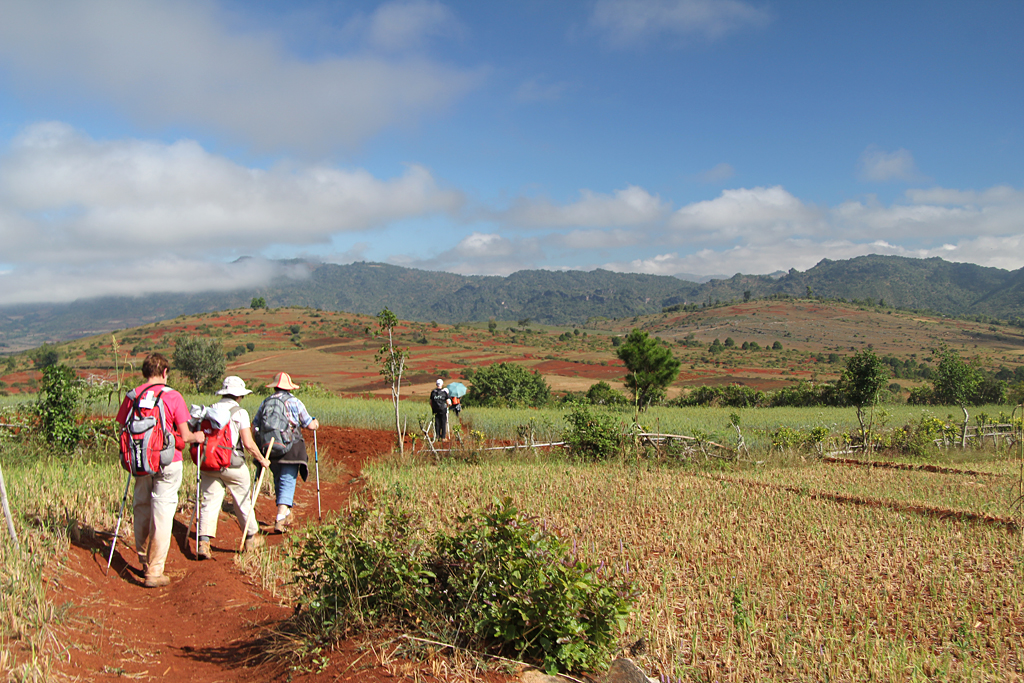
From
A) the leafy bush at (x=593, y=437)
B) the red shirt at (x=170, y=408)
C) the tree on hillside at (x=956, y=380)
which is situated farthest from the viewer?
the tree on hillside at (x=956, y=380)

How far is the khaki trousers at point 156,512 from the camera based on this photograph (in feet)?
17.6

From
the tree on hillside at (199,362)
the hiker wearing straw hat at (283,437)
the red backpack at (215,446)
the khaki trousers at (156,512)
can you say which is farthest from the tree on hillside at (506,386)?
the khaki trousers at (156,512)

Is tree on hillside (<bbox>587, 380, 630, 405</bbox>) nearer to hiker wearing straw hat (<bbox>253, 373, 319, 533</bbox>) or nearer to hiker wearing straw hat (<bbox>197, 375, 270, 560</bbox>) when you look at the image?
hiker wearing straw hat (<bbox>253, 373, 319, 533</bbox>)

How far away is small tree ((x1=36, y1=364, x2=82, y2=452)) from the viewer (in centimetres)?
970

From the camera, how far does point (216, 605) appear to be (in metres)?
4.84

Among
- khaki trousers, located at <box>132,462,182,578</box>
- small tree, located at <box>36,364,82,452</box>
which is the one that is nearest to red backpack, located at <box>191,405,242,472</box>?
khaki trousers, located at <box>132,462,182,578</box>

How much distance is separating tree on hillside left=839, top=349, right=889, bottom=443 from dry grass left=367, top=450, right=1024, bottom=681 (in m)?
9.61

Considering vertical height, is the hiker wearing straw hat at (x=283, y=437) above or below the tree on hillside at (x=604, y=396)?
above

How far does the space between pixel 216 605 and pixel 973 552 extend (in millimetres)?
7680

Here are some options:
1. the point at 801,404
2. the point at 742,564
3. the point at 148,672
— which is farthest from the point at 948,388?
the point at 148,672

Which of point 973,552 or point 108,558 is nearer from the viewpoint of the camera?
point 108,558

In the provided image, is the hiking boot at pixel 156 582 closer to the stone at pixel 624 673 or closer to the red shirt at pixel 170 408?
the red shirt at pixel 170 408

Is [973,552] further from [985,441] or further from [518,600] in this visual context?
[985,441]

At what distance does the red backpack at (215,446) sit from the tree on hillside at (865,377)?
18211 mm
